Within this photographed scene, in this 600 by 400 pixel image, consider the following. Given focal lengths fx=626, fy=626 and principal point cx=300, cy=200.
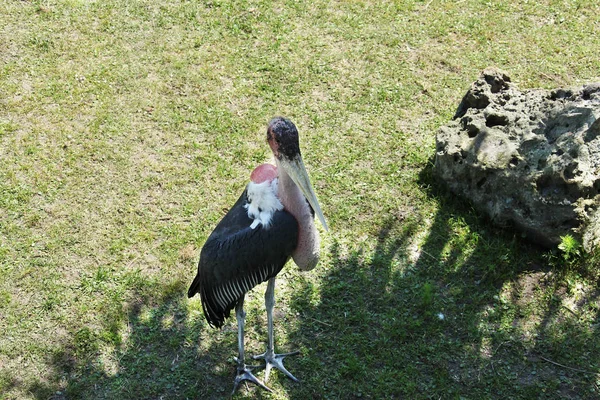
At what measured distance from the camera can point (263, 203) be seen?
3.89 m

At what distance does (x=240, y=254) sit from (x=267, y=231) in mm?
235

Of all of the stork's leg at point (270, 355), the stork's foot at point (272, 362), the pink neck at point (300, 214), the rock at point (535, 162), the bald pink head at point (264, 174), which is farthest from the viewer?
the rock at point (535, 162)

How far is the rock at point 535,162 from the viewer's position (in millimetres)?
4844

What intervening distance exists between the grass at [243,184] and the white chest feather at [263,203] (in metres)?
1.20

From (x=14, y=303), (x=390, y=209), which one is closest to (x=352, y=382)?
(x=390, y=209)

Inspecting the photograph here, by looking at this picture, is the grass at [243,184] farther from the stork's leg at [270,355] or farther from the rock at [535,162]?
the rock at [535,162]

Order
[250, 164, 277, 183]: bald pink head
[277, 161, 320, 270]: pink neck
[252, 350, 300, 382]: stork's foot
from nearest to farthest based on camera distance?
[277, 161, 320, 270]: pink neck
[250, 164, 277, 183]: bald pink head
[252, 350, 300, 382]: stork's foot

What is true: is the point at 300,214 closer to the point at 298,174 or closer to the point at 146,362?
the point at 298,174

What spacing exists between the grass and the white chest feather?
3.95ft

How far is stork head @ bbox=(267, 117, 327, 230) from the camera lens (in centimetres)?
363

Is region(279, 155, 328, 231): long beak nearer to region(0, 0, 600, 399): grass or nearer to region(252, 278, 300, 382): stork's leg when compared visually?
region(252, 278, 300, 382): stork's leg

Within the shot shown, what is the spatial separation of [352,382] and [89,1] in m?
5.66

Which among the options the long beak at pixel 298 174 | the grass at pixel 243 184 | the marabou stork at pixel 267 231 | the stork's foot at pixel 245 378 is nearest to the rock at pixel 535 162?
the grass at pixel 243 184

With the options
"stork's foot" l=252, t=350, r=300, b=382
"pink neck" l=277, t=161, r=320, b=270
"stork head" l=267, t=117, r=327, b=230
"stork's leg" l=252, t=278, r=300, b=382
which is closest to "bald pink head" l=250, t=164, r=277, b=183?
"pink neck" l=277, t=161, r=320, b=270
